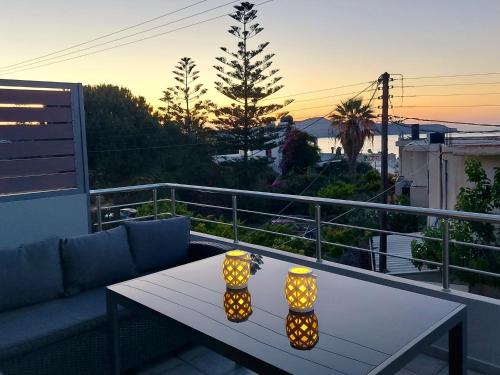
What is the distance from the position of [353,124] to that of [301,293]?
1648 cm

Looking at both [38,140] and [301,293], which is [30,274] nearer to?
[38,140]

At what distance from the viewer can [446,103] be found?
1408 centimetres

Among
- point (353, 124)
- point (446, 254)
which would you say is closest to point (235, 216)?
point (446, 254)

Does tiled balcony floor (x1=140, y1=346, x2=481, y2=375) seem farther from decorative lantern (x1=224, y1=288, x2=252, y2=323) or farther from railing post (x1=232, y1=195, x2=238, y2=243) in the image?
railing post (x1=232, y1=195, x2=238, y2=243)

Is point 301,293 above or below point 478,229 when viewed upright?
above

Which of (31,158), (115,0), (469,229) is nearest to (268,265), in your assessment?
(31,158)

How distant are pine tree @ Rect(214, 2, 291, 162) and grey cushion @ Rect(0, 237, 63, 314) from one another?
48.6 feet

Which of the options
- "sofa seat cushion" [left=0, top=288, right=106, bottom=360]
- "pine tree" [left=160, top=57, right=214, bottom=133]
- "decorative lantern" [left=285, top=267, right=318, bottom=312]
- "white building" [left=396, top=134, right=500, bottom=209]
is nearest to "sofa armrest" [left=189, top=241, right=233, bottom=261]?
"sofa seat cushion" [left=0, top=288, right=106, bottom=360]

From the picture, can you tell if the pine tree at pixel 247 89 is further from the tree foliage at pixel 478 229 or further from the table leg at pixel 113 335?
the table leg at pixel 113 335

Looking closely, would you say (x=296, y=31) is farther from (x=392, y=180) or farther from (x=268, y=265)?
(x=392, y=180)

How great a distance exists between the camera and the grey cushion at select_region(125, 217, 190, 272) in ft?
9.84

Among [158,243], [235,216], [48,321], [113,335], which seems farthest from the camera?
[235,216]

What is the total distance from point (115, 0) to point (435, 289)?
9.06 meters

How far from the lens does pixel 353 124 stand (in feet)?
57.3
